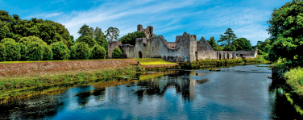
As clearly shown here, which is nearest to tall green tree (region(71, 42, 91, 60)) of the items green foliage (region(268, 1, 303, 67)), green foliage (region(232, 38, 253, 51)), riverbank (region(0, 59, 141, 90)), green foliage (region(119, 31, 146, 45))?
riverbank (region(0, 59, 141, 90))

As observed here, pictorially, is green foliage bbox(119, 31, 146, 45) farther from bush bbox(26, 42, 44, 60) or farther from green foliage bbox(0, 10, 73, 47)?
bush bbox(26, 42, 44, 60)

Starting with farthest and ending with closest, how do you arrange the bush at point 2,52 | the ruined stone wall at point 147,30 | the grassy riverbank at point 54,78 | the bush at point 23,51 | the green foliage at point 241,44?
the green foliage at point 241,44
the ruined stone wall at point 147,30
the bush at point 23,51
the bush at point 2,52
the grassy riverbank at point 54,78

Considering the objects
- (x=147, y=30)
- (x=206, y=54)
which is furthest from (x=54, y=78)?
(x=147, y=30)

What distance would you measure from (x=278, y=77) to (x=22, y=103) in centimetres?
1997

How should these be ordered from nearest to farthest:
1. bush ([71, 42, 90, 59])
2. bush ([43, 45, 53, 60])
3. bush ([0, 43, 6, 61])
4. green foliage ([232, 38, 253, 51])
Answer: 1. bush ([0, 43, 6, 61])
2. bush ([43, 45, 53, 60])
3. bush ([71, 42, 90, 59])
4. green foliage ([232, 38, 253, 51])

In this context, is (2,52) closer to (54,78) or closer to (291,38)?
(54,78)

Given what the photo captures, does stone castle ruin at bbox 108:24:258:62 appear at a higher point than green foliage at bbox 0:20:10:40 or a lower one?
lower

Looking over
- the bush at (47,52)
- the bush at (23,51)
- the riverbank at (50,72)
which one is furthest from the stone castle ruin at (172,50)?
the bush at (23,51)

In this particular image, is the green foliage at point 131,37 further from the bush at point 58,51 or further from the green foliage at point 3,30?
the bush at point 58,51

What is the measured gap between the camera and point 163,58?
41031 millimetres

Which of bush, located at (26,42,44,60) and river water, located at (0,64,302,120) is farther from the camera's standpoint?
bush, located at (26,42,44,60)

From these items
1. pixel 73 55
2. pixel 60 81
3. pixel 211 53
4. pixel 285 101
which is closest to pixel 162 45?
pixel 211 53

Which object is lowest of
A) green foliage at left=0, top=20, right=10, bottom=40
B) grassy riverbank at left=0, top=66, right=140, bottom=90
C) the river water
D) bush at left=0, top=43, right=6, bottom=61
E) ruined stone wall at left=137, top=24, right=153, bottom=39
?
the river water

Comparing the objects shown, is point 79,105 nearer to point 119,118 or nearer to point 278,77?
point 119,118
